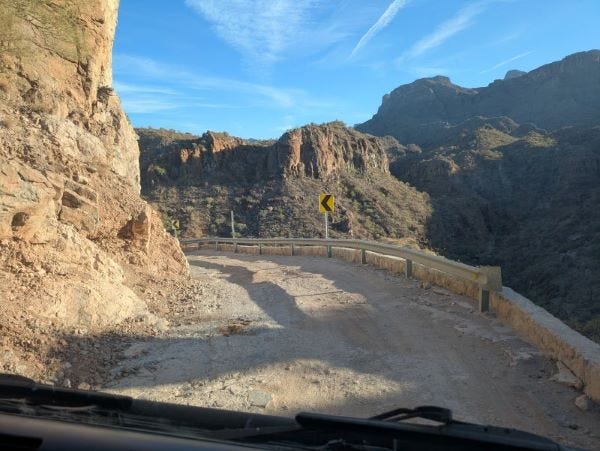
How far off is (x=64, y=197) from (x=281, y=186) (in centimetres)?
5175

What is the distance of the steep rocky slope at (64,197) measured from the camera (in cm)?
595

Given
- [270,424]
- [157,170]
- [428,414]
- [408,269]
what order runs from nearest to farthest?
[428,414] → [270,424] → [408,269] → [157,170]

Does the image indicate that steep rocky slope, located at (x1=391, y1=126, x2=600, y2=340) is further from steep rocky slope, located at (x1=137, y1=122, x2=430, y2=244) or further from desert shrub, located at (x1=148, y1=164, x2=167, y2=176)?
desert shrub, located at (x1=148, y1=164, x2=167, y2=176)

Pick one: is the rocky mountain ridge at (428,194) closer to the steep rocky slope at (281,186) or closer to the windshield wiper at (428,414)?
the steep rocky slope at (281,186)

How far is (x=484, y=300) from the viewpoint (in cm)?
761

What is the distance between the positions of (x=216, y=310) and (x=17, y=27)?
777cm

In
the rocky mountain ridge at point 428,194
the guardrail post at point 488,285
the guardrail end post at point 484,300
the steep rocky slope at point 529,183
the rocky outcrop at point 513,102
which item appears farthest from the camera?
the rocky outcrop at point 513,102

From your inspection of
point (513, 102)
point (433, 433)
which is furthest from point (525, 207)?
point (513, 102)

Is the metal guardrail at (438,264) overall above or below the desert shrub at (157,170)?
below

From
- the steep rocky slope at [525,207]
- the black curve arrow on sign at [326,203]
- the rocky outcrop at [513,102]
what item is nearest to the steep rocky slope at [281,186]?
the steep rocky slope at [525,207]

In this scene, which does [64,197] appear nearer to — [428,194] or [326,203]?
[326,203]

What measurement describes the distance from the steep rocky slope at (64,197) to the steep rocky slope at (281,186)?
36248 millimetres

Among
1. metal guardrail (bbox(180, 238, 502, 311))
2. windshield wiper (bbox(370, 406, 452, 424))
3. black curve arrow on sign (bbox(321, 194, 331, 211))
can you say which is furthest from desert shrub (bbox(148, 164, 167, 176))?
windshield wiper (bbox(370, 406, 452, 424))

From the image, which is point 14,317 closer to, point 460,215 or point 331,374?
point 331,374
